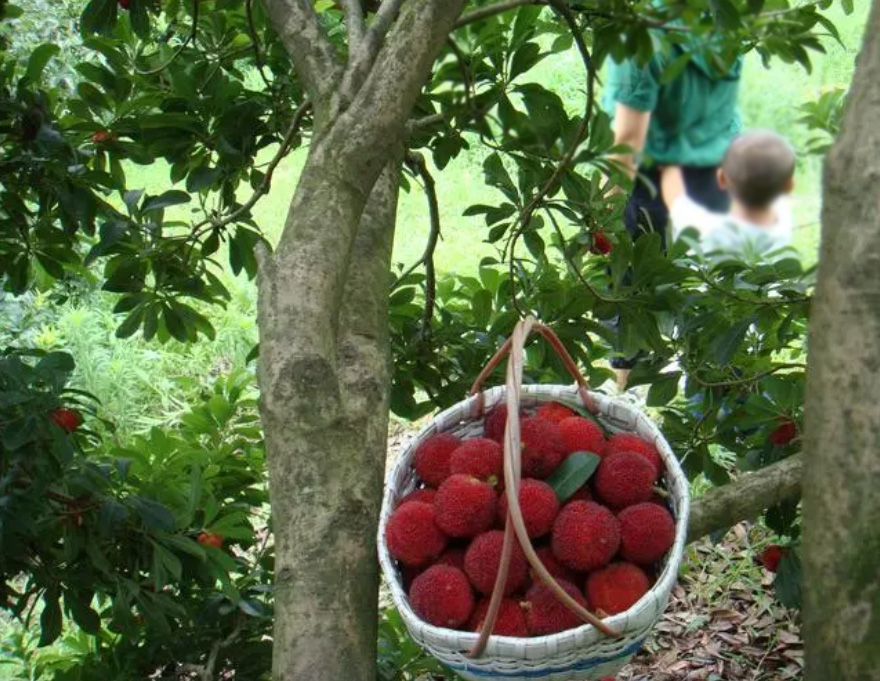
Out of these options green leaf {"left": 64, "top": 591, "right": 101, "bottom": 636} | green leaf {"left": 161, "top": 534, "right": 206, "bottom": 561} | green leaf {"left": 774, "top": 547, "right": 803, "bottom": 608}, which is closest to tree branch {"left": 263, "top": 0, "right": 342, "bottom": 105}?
green leaf {"left": 161, "top": 534, "right": 206, "bottom": 561}

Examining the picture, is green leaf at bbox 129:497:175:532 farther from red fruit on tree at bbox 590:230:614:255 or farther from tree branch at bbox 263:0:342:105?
red fruit on tree at bbox 590:230:614:255

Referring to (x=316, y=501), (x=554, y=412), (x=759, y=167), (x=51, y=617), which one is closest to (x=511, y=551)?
(x=316, y=501)

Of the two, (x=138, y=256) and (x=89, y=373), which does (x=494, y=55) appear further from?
(x=89, y=373)

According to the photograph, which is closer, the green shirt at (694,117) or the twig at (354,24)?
the green shirt at (694,117)

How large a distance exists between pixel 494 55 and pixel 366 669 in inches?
36.6

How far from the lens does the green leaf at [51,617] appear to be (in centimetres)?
161

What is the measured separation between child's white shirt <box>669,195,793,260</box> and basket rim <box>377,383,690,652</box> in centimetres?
38

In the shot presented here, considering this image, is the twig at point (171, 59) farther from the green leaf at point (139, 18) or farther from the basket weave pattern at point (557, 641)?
the basket weave pattern at point (557, 641)

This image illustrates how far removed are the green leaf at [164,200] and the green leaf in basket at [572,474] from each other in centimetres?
87

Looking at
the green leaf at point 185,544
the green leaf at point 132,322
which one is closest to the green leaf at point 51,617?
the green leaf at point 185,544

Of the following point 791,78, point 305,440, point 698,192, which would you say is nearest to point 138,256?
point 305,440

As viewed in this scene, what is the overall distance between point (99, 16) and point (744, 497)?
4.25ft

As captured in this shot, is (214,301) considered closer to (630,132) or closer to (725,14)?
(630,132)

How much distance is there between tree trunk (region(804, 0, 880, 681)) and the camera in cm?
80
